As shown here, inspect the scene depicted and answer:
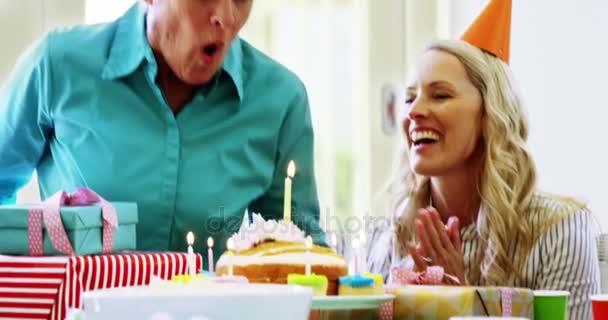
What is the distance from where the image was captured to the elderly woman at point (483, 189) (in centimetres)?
180

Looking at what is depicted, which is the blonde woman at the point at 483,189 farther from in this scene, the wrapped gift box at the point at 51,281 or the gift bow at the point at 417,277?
the wrapped gift box at the point at 51,281

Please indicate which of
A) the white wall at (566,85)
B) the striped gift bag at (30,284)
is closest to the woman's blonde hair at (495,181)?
the striped gift bag at (30,284)

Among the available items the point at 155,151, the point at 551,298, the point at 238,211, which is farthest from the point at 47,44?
the point at 551,298

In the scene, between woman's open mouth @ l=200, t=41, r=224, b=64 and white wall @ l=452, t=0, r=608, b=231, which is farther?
white wall @ l=452, t=0, r=608, b=231

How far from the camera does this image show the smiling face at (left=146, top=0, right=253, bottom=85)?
164 centimetres

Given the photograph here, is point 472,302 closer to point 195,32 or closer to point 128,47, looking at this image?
point 195,32

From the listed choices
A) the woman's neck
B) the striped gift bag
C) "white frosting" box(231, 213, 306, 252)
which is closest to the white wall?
the woman's neck

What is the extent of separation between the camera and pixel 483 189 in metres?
1.90

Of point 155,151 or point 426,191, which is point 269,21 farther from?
point 155,151

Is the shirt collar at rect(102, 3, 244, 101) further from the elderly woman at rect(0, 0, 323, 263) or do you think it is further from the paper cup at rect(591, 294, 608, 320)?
the paper cup at rect(591, 294, 608, 320)

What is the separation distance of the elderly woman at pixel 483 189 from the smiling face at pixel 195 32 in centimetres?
43

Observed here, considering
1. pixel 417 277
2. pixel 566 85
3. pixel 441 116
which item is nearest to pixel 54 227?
pixel 417 277

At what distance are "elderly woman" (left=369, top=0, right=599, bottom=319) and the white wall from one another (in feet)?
4.23

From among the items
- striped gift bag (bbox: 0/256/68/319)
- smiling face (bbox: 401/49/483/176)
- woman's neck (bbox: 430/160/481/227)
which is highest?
smiling face (bbox: 401/49/483/176)
